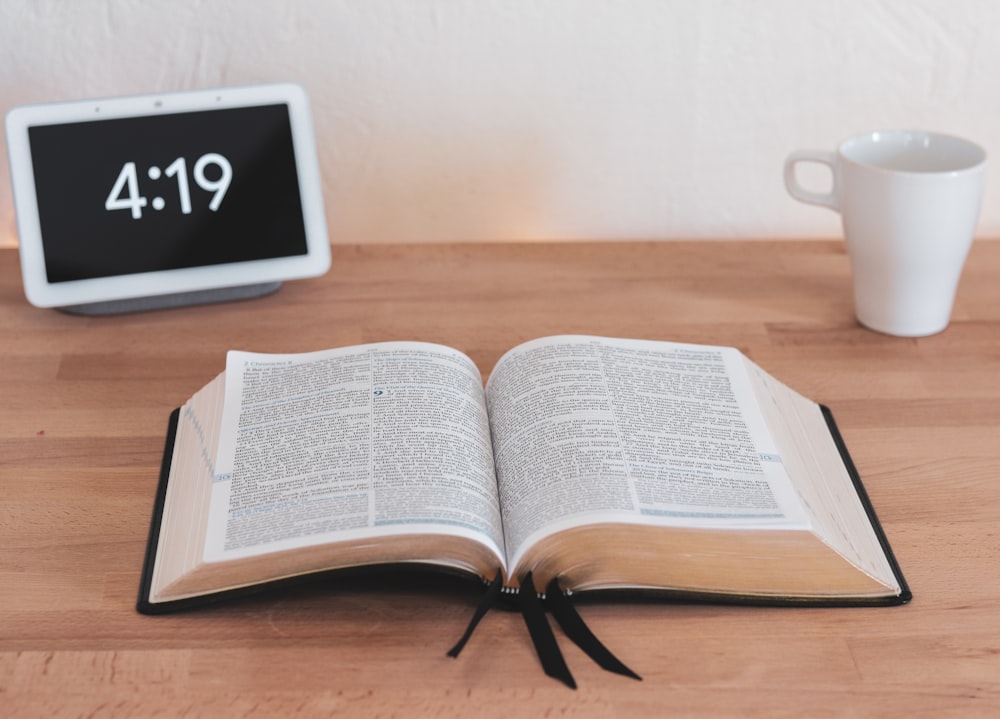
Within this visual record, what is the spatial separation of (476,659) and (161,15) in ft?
2.41

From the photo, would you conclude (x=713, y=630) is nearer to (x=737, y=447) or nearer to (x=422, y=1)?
(x=737, y=447)

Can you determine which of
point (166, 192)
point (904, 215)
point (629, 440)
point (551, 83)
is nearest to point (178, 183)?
point (166, 192)

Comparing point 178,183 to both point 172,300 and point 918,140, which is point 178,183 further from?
point 918,140

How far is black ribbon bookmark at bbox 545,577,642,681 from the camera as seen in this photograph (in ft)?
1.88

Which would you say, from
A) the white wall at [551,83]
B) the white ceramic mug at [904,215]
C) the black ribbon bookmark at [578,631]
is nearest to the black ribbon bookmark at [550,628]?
the black ribbon bookmark at [578,631]

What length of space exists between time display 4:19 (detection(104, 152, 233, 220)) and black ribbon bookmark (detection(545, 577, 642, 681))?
52cm

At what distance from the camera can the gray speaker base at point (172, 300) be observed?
0.95 m

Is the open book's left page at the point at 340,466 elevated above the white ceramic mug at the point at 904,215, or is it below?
below

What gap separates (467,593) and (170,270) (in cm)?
48

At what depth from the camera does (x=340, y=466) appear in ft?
2.11

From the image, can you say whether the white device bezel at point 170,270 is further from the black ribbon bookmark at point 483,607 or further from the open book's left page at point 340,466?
the black ribbon bookmark at point 483,607

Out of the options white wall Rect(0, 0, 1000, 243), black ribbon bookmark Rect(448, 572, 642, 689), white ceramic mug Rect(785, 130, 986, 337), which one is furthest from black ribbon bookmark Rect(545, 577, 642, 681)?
white wall Rect(0, 0, 1000, 243)

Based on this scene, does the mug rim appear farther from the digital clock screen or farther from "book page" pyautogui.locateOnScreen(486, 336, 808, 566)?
the digital clock screen

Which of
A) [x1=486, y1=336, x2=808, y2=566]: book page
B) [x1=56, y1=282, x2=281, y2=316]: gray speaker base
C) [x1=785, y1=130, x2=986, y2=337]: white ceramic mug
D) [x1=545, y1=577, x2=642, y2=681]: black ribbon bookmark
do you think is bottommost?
[x1=545, y1=577, x2=642, y2=681]: black ribbon bookmark
